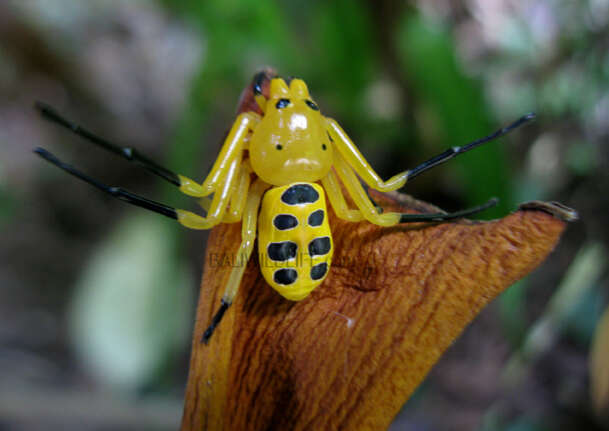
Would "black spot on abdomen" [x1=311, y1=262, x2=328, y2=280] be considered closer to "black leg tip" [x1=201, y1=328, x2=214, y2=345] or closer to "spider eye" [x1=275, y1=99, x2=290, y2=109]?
"black leg tip" [x1=201, y1=328, x2=214, y2=345]

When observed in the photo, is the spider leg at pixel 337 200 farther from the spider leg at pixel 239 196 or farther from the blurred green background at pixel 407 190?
the blurred green background at pixel 407 190

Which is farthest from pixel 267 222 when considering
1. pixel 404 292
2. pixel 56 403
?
pixel 56 403

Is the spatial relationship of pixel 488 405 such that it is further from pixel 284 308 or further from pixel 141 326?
pixel 141 326

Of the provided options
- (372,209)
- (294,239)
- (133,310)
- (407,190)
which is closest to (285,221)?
(294,239)

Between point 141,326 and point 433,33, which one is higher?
point 433,33

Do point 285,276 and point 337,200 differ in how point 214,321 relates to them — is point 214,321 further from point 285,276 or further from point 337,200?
point 337,200

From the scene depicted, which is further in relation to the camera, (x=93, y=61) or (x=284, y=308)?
(x=93, y=61)

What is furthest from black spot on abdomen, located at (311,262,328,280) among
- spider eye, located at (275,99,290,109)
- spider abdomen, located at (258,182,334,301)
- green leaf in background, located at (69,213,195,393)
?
green leaf in background, located at (69,213,195,393)
